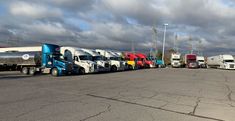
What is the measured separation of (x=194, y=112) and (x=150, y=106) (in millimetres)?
1621

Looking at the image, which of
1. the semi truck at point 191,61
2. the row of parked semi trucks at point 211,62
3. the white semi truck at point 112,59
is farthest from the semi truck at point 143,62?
the white semi truck at point 112,59

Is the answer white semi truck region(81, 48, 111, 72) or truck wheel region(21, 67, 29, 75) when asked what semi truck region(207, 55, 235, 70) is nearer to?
white semi truck region(81, 48, 111, 72)

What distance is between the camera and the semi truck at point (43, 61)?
86.6 ft

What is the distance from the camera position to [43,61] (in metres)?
27.3

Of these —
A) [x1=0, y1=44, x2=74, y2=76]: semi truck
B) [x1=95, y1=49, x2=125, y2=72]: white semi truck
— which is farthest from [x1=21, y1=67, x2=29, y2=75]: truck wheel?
[x1=95, y1=49, x2=125, y2=72]: white semi truck

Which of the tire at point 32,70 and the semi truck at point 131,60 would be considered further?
the semi truck at point 131,60

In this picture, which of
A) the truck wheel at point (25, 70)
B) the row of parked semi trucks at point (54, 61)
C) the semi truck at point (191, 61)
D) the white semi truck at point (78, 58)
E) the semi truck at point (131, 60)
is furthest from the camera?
the semi truck at point (191, 61)

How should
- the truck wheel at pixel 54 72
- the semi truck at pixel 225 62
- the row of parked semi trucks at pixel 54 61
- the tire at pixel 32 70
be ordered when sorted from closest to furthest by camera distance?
the truck wheel at pixel 54 72 → the row of parked semi trucks at pixel 54 61 → the tire at pixel 32 70 → the semi truck at pixel 225 62

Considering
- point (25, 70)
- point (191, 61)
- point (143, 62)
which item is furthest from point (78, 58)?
point (191, 61)

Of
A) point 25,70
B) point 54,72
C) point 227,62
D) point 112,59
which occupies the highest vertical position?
point 112,59

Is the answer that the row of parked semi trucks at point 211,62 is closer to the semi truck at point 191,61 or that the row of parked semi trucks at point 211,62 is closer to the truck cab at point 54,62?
the semi truck at point 191,61

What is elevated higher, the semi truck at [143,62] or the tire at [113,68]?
the semi truck at [143,62]

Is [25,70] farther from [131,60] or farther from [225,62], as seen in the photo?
[225,62]

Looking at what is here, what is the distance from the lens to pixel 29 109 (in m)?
8.27
